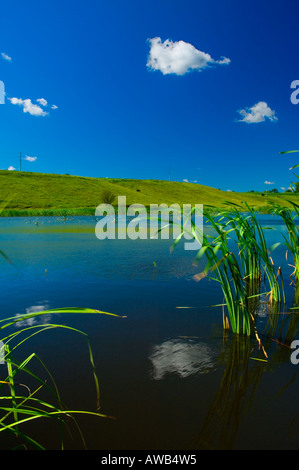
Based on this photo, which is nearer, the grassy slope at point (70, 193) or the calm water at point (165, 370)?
the calm water at point (165, 370)

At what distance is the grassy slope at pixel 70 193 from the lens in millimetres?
40219

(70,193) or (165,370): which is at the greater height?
(70,193)

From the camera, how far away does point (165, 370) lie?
2361mm

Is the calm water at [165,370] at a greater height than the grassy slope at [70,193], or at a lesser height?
lesser

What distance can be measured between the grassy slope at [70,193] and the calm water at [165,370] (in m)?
30.7

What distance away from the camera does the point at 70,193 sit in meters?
52.0

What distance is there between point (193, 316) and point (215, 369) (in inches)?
45.9

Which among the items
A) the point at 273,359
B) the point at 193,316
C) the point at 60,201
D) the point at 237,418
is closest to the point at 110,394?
the point at 237,418

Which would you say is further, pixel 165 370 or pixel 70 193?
pixel 70 193

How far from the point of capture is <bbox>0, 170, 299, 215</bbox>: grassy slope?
40.2 metres

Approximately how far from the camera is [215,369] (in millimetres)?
2367

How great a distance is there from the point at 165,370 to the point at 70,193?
171 feet
